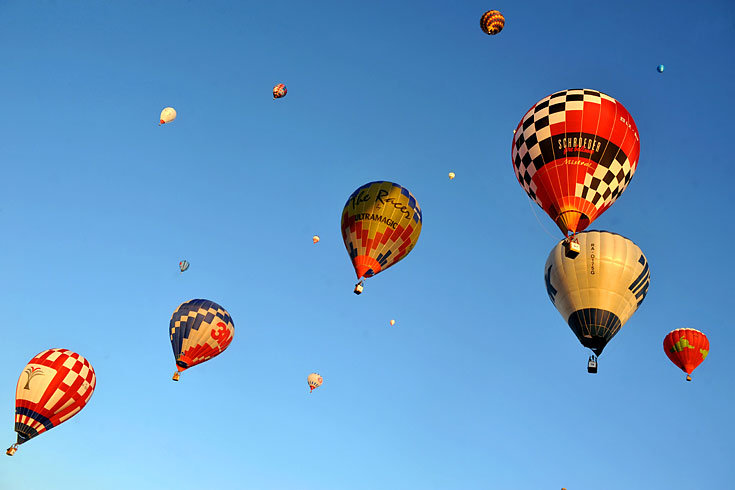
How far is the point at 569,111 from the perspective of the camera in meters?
16.0

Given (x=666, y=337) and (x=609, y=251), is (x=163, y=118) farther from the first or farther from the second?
(x=666, y=337)

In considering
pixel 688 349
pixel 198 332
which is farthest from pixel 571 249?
pixel 198 332

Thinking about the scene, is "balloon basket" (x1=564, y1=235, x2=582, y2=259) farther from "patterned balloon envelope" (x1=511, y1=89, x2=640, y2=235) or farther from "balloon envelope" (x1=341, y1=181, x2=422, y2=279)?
"balloon envelope" (x1=341, y1=181, x2=422, y2=279)

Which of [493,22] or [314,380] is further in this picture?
[314,380]

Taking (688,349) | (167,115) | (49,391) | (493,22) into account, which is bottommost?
(49,391)

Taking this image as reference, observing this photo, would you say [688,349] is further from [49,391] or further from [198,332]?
[49,391]

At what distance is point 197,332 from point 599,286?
48.1 feet

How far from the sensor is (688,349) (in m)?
25.9

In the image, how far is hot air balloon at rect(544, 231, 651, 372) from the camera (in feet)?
61.9

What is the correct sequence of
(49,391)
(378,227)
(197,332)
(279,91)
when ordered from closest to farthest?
(378,227) < (49,391) < (197,332) < (279,91)

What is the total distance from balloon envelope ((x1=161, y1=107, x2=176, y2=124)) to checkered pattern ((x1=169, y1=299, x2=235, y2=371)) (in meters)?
7.29

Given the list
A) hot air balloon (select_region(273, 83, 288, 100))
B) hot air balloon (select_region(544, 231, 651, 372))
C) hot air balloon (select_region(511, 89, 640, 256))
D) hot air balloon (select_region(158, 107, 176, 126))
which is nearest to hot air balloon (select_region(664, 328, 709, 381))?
hot air balloon (select_region(544, 231, 651, 372))

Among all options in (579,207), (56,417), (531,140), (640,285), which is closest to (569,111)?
(531,140)

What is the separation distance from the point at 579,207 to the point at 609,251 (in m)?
4.95
